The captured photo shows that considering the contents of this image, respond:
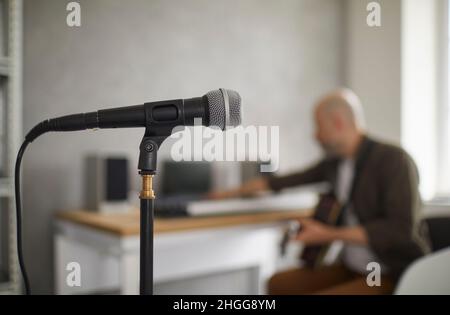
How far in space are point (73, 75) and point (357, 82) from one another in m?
1.46

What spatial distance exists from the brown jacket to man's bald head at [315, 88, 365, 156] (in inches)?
2.1

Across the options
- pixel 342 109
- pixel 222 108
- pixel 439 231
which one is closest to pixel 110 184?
pixel 342 109

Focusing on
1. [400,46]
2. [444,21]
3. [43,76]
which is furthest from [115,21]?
[400,46]

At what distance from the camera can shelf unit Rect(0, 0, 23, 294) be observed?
1.10 m

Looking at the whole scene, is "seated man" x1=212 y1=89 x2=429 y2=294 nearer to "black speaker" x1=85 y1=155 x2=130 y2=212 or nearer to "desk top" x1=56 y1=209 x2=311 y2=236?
"desk top" x1=56 y1=209 x2=311 y2=236

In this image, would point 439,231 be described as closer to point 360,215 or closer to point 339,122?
point 360,215

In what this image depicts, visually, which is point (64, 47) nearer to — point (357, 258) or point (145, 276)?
point (145, 276)

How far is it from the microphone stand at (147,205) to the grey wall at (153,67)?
1.36 ft

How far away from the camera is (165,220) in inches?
49.5

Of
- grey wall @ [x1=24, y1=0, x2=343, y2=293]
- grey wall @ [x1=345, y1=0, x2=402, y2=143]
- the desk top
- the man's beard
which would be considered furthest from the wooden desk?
grey wall @ [x1=345, y1=0, x2=402, y2=143]

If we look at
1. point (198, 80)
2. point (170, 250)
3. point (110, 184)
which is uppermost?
point (198, 80)

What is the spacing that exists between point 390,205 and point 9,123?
1090 mm

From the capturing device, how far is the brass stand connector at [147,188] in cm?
59

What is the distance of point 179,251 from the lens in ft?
5.34
